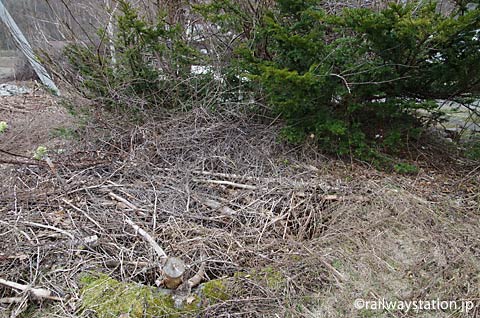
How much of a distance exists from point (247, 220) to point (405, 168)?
157cm

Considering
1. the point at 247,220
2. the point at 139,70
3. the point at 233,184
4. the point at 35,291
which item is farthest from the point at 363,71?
the point at 35,291

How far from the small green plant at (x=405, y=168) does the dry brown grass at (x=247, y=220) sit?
0.32 feet

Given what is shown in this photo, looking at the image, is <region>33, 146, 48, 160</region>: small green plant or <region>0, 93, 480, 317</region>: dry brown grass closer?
<region>0, 93, 480, 317</region>: dry brown grass

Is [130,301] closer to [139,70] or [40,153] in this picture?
[40,153]

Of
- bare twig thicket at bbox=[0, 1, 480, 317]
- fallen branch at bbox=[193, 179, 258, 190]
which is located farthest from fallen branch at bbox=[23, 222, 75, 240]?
fallen branch at bbox=[193, 179, 258, 190]

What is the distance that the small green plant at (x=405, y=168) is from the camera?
3029 millimetres

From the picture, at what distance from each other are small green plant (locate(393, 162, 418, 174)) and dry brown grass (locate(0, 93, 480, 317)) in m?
0.10

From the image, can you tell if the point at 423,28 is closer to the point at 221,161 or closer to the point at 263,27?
the point at 263,27

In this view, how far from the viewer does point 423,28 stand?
237 cm

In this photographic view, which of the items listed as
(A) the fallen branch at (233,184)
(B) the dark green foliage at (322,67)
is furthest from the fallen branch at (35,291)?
(B) the dark green foliage at (322,67)

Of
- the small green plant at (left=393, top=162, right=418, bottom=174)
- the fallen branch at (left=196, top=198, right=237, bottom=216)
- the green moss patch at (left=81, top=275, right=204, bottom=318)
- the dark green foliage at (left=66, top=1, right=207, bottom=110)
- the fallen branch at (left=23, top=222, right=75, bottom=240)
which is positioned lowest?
the fallen branch at (left=196, top=198, right=237, bottom=216)

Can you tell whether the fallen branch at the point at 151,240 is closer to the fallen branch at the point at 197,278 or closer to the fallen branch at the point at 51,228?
the fallen branch at the point at 197,278

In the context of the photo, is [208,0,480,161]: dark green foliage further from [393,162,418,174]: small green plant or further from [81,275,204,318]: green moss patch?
[81,275,204,318]: green moss patch

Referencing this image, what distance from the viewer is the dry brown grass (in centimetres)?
198
